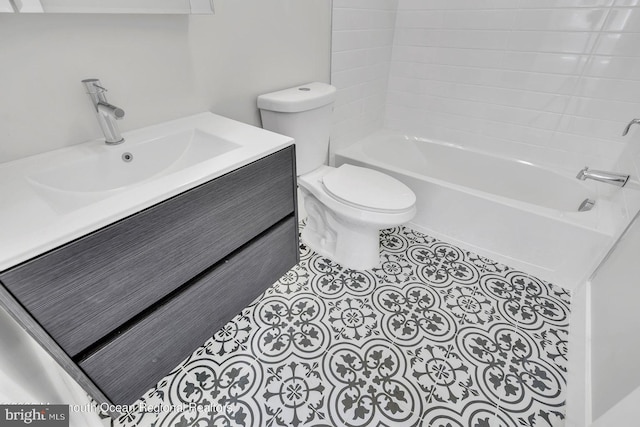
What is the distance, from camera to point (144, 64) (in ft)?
3.17

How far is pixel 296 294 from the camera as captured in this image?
4.58 ft

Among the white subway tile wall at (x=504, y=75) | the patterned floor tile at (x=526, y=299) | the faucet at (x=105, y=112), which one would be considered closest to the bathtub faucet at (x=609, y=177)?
the white subway tile wall at (x=504, y=75)

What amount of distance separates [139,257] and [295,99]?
0.87 metres

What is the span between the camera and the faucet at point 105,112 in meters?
0.81

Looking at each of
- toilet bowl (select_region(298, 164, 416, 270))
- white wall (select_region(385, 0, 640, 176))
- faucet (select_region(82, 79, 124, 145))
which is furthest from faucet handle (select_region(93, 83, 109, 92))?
white wall (select_region(385, 0, 640, 176))

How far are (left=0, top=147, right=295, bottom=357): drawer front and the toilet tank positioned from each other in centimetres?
33

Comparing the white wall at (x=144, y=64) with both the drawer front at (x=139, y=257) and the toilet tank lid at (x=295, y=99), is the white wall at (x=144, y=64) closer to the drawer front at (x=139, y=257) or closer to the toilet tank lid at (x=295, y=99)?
the toilet tank lid at (x=295, y=99)

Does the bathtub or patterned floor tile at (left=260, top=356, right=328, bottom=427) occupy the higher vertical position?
the bathtub

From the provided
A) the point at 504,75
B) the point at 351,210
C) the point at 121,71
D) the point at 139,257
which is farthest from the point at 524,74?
the point at 139,257

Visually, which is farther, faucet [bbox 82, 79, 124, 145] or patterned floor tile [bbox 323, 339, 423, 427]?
patterned floor tile [bbox 323, 339, 423, 427]

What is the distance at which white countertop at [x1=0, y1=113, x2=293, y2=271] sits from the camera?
58cm

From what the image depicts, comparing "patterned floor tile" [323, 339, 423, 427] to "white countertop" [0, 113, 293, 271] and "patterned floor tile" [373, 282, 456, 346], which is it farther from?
"white countertop" [0, 113, 293, 271]

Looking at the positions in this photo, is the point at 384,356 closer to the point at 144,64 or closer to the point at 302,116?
the point at 302,116

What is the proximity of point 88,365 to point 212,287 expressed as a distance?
0.37 m
